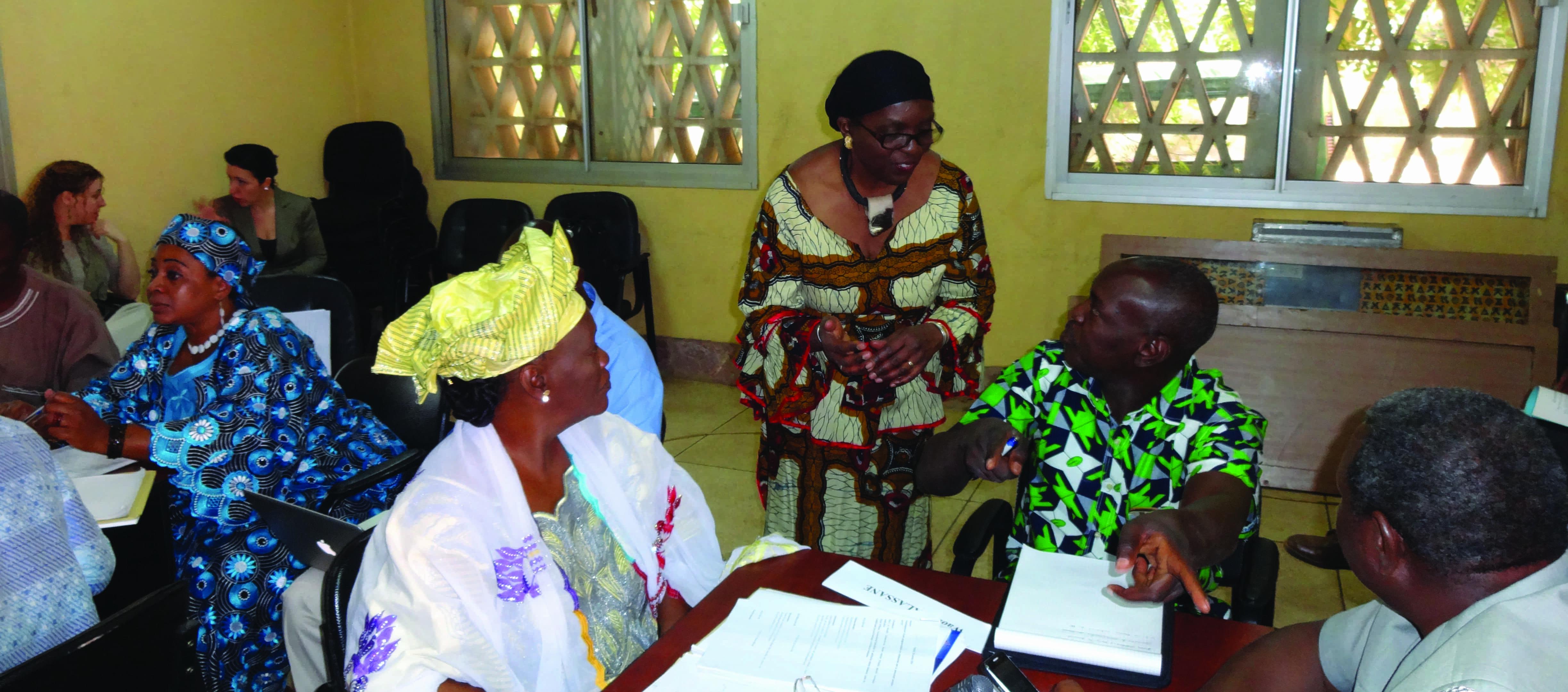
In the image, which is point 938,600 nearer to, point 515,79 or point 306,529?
point 306,529

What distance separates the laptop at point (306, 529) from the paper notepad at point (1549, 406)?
2.24 metres

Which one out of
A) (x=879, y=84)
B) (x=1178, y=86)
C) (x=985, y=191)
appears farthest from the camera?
(x=985, y=191)

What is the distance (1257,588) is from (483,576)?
125 centimetres

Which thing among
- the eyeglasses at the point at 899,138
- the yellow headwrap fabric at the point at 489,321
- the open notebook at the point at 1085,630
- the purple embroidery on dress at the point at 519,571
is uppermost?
the eyeglasses at the point at 899,138

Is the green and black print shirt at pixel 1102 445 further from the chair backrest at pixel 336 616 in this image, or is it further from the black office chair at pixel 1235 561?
the chair backrest at pixel 336 616

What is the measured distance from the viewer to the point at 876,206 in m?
2.19

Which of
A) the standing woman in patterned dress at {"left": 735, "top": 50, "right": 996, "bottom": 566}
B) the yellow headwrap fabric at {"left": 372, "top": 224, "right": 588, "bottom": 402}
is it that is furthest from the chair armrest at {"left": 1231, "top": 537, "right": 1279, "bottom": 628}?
the yellow headwrap fabric at {"left": 372, "top": 224, "right": 588, "bottom": 402}

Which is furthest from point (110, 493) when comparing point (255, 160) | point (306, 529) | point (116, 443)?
point (255, 160)

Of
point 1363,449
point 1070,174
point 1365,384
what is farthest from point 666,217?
point 1363,449

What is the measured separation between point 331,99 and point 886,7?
368 cm

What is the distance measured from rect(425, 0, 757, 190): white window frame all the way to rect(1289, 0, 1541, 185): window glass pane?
8.83 feet

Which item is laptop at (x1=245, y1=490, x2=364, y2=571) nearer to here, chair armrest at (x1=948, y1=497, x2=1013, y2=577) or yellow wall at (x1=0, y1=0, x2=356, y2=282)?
chair armrest at (x1=948, y1=497, x2=1013, y2=577)

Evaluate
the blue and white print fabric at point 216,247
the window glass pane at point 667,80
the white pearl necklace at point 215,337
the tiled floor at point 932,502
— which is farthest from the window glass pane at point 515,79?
the white pearl necklace at point 215,337

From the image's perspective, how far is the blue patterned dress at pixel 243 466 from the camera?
236 cm
